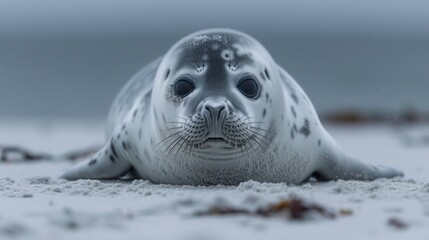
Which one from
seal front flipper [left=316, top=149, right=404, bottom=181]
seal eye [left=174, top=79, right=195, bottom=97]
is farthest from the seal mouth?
seal front flipper [left=316, top=149, right=404, bottom=181]

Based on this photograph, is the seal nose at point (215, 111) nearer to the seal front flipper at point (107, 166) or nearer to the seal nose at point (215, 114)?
the seal nose at point (215, 114)

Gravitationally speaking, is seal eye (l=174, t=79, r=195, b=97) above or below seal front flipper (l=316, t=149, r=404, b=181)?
above

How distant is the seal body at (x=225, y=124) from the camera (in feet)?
13.6

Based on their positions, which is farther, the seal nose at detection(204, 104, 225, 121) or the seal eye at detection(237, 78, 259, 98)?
the seal eye at detection(237, 78, 259, 98)

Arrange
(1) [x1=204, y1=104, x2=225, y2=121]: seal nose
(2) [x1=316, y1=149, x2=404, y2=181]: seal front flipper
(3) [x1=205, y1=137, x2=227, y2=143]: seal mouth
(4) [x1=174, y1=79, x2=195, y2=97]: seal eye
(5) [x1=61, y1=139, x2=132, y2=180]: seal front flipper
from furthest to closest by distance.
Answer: (5) [x1=61, y1=139, x2=132, y2=180]: seal front flipper
(2) [x1=316, y1=149, x2=404, y2=181]: seal front flipper
(4) [x1=174, y1=79, x2=195, y2=97]: seal eye
(3) [x1=205, y1=137, x2=227, y2=143]: seal mouth
(1) [x1=204, y1=104, x2=225, y2=121]: seal nose

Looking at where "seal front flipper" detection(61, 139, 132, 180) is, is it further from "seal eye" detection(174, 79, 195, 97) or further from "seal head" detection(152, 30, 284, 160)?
"seal eye" detection(174, 79, 195, 97)

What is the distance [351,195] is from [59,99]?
58.9 feet

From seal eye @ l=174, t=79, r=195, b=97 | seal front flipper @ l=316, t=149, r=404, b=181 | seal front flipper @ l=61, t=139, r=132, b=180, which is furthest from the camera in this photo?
seal front flipper @ l=61, t=139, r=132, b=180

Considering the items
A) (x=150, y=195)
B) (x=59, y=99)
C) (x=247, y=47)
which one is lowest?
(x=150, y=195)

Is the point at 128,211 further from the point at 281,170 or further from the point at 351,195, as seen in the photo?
the point at 281,170

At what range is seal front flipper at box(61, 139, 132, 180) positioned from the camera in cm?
517

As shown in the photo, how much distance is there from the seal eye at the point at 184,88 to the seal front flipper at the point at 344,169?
1.06 meters

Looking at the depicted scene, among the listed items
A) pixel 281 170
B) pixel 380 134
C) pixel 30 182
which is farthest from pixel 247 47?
pixel 380 134

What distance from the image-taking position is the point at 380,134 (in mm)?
10984
